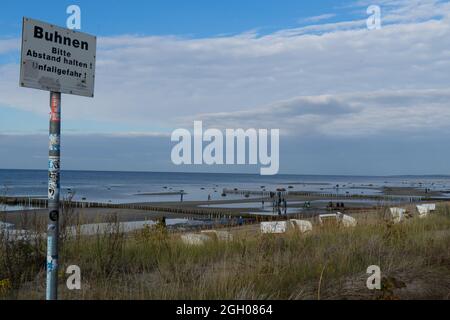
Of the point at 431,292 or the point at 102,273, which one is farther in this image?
the point at 102,273

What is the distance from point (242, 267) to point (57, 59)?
365 centimetres

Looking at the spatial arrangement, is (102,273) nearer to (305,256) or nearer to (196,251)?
(196,251)

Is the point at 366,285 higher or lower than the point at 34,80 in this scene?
lower

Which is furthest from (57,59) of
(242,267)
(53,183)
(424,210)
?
(424,210)

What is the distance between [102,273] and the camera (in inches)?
267

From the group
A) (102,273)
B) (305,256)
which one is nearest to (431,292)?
(305,256)

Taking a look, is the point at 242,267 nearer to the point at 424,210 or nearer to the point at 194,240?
the point at 194,240

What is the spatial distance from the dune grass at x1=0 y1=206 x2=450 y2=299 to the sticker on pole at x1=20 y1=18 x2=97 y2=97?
7.44 ft

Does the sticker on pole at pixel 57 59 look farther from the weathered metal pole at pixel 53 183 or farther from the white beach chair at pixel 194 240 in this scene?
the white beach chair at pixel 194 240

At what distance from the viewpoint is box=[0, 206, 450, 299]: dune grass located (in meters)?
5.60

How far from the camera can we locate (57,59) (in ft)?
14.3

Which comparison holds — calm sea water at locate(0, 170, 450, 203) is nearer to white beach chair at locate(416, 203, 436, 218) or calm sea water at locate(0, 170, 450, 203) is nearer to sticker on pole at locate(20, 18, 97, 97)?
white beach chair at locate(416, 203, 436, 218)
